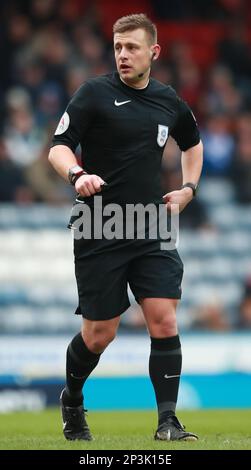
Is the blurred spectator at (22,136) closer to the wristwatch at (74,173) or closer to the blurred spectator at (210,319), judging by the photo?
the blurred spectator at (210,319)

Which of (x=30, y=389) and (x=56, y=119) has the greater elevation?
(x=56, y=119)

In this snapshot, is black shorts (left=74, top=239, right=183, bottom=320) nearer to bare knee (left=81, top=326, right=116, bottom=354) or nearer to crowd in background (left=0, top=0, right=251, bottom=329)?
bare knee (left=81, top=326, right=116, bottom=354)

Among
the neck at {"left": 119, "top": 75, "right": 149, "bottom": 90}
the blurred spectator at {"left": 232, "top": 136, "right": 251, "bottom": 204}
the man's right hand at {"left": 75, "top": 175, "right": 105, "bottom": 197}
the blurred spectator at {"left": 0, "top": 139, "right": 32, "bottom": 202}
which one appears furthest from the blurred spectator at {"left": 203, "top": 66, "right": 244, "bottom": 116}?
the man's right hand at {"left": 75, "top": 175, "right": 105, "bottom": 197}

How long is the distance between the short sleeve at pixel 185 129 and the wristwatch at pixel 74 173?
0.89 m

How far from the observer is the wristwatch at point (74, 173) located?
22.3ft

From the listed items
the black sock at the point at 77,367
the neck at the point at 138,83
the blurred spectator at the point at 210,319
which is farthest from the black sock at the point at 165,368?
the blurred spectator at the point at 210,319

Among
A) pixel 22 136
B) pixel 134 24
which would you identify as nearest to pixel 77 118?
pixel 134 24

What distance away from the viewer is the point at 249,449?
6535 mm

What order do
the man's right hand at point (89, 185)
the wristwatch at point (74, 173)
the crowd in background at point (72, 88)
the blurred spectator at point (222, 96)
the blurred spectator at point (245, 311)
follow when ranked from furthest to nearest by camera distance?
1. the blurred spectator at point (222, 96)
2. the crowd in background at point (72, 88)
3. the blurred spectator at point (245, 311)
4. the wristwatch at point (74, 173)
5. the man's right hand at point (89, 185)

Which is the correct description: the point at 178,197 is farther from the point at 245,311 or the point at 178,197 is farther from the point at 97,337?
the point at 245,311

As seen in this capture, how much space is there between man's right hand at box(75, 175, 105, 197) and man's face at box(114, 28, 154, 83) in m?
0.79
